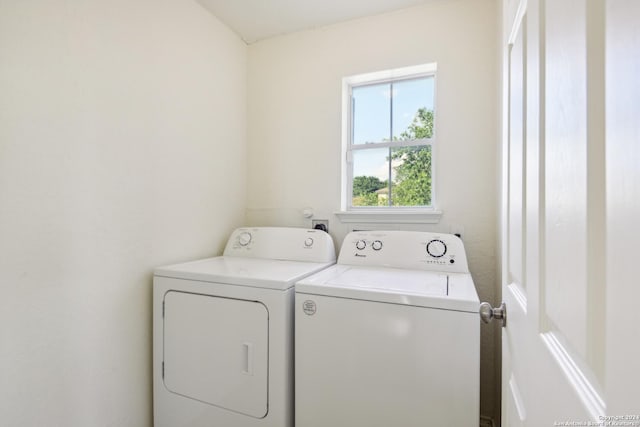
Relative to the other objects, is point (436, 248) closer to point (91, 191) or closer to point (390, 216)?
point (390, 216)

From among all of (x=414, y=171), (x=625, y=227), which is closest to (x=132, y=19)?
(x=414, y=171)

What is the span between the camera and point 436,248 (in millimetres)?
1626

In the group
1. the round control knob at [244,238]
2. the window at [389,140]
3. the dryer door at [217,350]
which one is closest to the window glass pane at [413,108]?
the window at [389,140]

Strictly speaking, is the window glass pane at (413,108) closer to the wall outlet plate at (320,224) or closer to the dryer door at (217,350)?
the wall outlet plate at (320,224)

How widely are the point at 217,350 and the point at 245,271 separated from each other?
0.38m

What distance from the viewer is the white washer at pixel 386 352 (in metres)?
1.04

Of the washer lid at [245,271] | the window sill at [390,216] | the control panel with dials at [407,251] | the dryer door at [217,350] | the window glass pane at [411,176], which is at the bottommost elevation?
the dryer door at [217,350]

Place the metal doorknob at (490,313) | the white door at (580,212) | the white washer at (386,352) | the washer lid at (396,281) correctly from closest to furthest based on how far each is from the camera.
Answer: the white door at (580,212) < the metal doorknob at (490,313) < the white washer at (386,352) < the washer lid at (396,281)

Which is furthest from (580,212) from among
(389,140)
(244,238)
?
(244,238)

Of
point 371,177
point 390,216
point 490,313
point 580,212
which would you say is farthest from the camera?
point 371,177

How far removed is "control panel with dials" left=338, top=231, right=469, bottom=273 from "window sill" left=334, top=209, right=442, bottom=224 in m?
0.18

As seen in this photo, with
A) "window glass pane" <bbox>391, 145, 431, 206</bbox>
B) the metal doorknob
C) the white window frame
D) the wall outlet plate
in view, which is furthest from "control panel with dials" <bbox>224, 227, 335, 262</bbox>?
the metal doorknob

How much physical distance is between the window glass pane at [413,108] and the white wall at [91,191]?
1.33 m

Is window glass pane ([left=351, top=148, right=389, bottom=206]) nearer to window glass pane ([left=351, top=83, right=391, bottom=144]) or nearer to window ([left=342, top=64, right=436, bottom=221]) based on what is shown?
window ([left=342, top=64, right=436, bottom=221])
